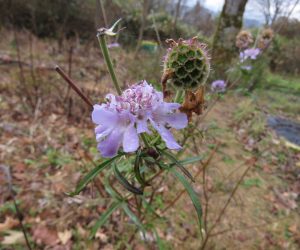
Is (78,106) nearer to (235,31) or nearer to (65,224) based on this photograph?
(65,224)

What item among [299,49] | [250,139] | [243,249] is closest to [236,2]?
[250,139]

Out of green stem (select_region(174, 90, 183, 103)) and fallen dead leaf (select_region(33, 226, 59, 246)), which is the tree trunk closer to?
fallen dead leaf (select_region(33, 226, 59, 246))

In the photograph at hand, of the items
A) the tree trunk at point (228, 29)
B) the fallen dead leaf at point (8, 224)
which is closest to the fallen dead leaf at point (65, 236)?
the fallen dead leaf at point (8, 224)

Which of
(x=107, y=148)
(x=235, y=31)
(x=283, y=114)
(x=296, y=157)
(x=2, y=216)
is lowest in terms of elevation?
(x=283, y=114)

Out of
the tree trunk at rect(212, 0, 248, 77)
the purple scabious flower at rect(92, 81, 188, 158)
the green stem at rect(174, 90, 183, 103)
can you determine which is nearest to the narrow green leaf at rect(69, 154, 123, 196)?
the purple scabious flower at rect(92, 81, 188, 158)

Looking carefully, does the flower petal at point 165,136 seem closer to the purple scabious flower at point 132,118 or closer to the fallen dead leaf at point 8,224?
the purple scabious flower at point 132,118
